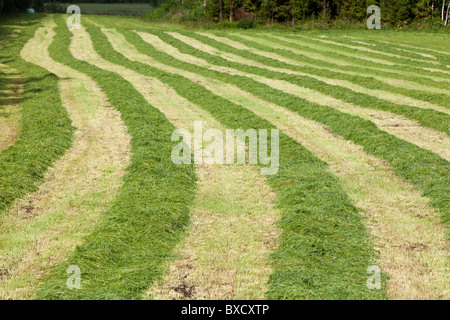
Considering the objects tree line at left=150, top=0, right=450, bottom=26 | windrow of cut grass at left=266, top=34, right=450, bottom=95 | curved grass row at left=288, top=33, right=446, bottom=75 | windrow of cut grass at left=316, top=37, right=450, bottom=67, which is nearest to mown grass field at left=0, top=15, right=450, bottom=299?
windrow of cut grass at left=266, top=34, right=450, bottom=95

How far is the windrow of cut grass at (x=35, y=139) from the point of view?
30.8 ft

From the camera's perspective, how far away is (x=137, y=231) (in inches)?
295

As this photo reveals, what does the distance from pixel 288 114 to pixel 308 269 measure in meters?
9.74

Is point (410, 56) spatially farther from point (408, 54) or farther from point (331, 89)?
point (331, 89)

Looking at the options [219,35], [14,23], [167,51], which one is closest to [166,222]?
[167,51]

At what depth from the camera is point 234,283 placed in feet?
20.5

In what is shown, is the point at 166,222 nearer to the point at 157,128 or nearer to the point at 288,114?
the point at 157,128

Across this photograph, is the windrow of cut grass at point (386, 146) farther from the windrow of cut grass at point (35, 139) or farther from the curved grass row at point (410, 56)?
the curved grass row at point (410, 56)

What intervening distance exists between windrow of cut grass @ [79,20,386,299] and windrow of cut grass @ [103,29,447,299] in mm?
322

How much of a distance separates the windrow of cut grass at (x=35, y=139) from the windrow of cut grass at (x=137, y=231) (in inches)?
70.8

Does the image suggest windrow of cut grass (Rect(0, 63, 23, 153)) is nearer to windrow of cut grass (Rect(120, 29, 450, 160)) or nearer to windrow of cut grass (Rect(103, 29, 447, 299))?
windrow of cut grass (Rect(103, 29, 447, 299))

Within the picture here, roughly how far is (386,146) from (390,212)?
3708 millimetres

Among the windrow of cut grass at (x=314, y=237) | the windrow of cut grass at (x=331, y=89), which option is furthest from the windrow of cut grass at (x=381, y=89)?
the windrow of cut grass at (x=314, y=237)

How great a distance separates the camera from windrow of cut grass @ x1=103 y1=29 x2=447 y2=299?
21.1ft
